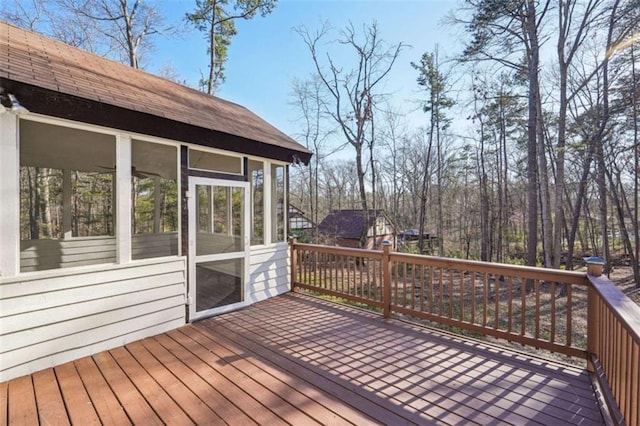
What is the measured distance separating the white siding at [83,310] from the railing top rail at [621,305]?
398cm

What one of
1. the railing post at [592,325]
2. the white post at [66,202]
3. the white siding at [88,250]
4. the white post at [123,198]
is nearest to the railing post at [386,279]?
the railing post at [592,325]

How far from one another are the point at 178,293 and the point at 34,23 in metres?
11.1

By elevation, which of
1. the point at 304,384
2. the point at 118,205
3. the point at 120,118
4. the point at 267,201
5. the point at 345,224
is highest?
the point at 120,118

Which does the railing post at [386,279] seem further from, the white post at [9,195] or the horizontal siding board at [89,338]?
the white post at [9,195]

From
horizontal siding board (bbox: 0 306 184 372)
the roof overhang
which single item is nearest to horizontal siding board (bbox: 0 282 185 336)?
horizontal siding board (bbox: 0 306 184 372)

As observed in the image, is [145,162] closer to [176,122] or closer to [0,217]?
[176,122]

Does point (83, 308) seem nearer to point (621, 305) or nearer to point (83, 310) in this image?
point (83, 310)

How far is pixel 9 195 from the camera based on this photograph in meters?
2.52

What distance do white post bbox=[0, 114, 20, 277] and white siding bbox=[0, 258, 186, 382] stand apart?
173 millimetres

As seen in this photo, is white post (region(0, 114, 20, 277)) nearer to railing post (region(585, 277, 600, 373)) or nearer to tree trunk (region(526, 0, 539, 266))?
railing post (region(585, 277, 600, 373))

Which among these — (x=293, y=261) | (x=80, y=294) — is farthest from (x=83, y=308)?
(x=293, y=261)

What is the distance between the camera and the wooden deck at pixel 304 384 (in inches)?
81.0

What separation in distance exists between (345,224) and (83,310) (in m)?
16.1

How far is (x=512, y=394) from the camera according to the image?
7.55ft
